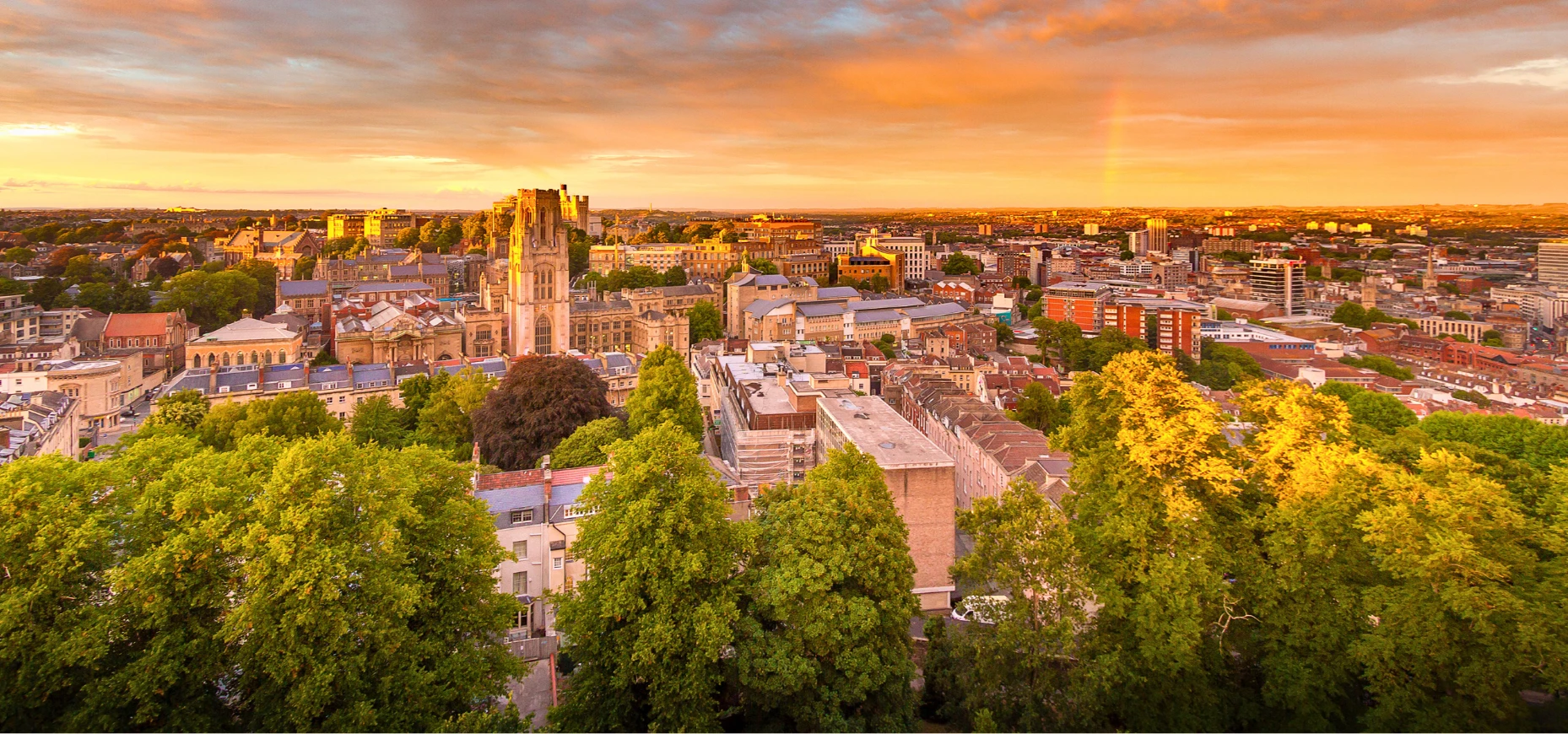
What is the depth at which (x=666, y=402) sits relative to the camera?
115ft

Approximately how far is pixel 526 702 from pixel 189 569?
676 centimetres

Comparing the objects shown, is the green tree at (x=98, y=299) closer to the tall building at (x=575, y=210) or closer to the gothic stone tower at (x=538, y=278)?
the gothic stone tower at (x=538, y=278)

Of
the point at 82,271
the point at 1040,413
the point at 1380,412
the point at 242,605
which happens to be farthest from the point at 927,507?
the point at 82,271

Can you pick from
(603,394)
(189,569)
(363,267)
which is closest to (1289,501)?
(189,569)

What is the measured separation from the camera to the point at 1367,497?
16.5m

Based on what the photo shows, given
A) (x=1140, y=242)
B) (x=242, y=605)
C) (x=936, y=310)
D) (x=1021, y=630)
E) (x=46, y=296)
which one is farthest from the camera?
(x=1140, y=242)

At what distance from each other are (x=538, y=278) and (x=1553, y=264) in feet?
371

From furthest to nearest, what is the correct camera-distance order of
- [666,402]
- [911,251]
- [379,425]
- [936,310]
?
[911,251] < [936,310] < [379,425] < [666,402]

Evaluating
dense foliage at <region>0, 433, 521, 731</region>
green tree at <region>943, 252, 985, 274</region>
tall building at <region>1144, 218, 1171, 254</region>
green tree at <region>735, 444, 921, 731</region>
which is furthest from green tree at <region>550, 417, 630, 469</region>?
tall building at <region>1144, 218, 1171, 254</region>

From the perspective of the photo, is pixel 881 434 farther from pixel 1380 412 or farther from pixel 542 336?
pixel 542 336

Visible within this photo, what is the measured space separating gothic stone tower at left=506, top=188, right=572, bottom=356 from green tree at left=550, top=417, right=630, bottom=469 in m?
24.4

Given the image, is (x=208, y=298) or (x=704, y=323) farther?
(x=704, y=323)

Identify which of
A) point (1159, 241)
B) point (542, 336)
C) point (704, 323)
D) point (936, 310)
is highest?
point (1159, 241)

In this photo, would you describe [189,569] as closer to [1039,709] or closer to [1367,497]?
[1039,709]
